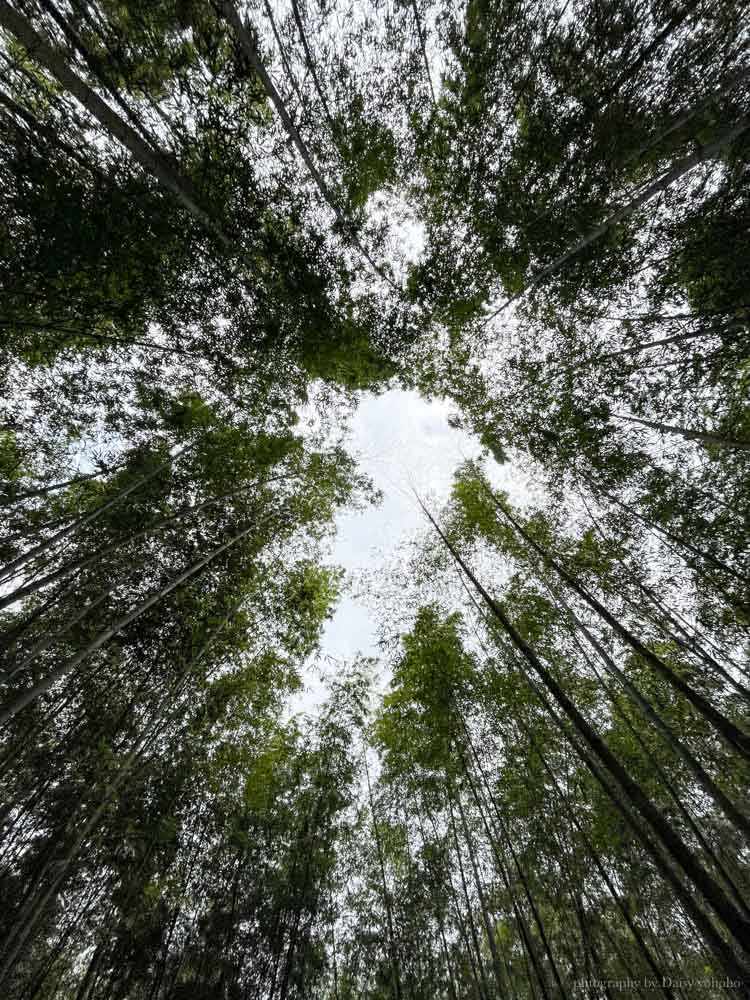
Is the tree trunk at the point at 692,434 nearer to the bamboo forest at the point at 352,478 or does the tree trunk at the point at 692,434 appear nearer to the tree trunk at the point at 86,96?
the bamboo forest at the point at 352,478

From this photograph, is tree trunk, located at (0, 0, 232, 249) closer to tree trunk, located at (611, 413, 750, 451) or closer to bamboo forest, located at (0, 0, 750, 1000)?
bamboo forest, located at (0, 0, 750, 1000)

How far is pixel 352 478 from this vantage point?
6379mm

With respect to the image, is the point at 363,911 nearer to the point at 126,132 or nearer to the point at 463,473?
the point at 463,473

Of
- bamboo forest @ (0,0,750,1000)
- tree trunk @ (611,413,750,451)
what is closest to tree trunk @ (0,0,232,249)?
bamboo forest @ (0,0,750,1000)

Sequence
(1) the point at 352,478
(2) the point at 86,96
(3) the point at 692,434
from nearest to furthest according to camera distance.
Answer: (2) the point at 86,96
(3) the point at 692,434
(1) the point at 352,478

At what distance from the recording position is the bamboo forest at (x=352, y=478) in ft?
9.78

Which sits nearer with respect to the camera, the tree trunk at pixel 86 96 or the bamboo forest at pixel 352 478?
the tree trunk at pixel 86 96

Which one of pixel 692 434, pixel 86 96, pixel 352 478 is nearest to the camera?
pixel 86 96

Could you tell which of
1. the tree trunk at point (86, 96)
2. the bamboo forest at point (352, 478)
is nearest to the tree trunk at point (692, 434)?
the bamboo forest at point (352, 478)

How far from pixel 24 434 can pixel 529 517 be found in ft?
21.9

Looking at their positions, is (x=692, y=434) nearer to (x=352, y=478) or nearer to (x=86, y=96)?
(x=352, y=478)

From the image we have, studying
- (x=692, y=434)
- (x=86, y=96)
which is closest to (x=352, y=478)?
(x=692, y=434)

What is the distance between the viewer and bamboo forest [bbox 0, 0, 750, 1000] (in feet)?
9.78

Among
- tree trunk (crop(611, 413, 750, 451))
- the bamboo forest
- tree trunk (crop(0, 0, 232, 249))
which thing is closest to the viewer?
tree trunk (crop(0, 0, 232, 249))
